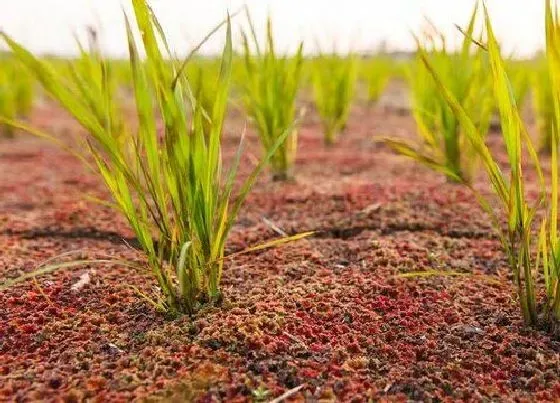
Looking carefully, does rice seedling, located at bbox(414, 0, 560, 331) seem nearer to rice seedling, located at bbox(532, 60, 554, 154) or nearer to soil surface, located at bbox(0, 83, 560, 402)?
soil surface, located at bbox(0, 83, 560, 402)

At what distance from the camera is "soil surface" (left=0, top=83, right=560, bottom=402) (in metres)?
0.89

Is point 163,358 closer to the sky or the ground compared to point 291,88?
closer to the ground

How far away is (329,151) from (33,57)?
2234 mm

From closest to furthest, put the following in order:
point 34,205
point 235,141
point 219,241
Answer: point 219,241, point 34,205, point 235,141

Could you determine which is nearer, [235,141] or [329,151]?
[329,151]

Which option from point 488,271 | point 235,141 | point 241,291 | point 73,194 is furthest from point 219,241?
point 235,141

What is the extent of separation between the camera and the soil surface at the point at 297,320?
886mm

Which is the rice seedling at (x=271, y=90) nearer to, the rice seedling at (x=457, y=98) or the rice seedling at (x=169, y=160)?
the rice seedling at (x=457, y=98)

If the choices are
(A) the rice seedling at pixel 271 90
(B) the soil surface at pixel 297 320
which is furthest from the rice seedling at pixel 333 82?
(B) the soil surface at pixel 297 320

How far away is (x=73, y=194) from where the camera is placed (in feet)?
6.84

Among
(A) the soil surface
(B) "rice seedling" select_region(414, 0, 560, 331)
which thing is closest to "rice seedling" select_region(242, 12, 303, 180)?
(A) the soil surface

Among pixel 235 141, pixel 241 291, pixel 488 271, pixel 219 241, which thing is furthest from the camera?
pixel 235 141

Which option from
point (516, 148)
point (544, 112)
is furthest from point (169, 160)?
point (544, 112)

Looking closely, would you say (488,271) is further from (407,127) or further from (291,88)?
(407,127)
